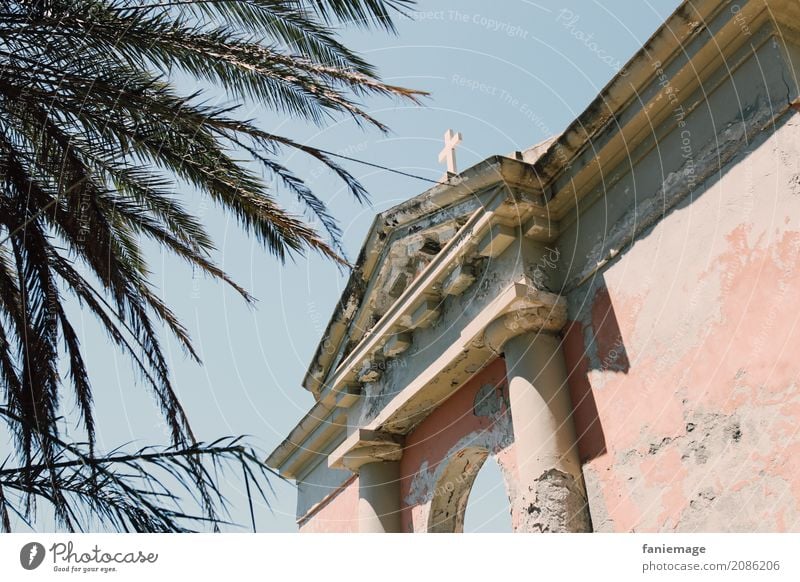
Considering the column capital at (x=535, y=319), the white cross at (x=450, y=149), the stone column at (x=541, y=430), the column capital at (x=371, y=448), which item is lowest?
the stone column at (x=541, y=430)

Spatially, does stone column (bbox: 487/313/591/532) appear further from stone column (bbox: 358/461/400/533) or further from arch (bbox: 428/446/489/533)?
stone column (bbox: 358/461/400/533)

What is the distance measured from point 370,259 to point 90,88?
4.21 metres

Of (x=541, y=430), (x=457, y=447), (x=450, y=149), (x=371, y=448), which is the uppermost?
(x=450, y=149)

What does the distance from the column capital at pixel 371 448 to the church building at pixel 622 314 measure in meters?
0.02

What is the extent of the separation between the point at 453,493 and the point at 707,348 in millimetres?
3535

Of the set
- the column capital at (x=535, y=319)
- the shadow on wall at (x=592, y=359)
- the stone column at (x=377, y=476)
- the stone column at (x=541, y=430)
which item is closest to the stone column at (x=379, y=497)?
the stone column at (x=377, y=476)

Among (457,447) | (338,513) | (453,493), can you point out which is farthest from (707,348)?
(338,513)

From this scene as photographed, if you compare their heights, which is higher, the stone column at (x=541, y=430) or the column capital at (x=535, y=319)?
the column capital at (x=535, y=319)

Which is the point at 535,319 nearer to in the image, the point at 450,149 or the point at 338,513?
the point at 450,149

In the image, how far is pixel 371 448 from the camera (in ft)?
29.7

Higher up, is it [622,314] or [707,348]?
[622,314]

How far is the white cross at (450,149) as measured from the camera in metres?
9.20

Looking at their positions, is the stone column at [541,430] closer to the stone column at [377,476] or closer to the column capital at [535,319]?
the column capital at [535,319]

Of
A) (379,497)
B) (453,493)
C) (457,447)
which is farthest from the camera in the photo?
(379,497)
